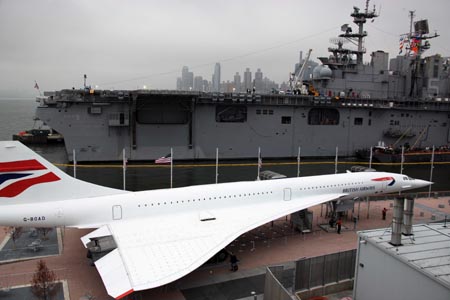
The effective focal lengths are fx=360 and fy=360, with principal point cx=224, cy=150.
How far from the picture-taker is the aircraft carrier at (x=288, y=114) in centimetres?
3544

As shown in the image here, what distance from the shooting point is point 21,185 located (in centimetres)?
1352

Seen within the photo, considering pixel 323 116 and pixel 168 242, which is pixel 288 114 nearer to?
pixel 323 116

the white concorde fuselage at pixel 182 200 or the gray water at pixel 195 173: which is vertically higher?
the white concorde fuselage at pixel 182 200

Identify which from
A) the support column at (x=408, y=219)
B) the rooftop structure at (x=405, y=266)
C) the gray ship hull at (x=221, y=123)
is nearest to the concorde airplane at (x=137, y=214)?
the rooftop structure at (x=405, y=266)

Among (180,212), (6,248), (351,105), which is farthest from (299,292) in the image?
(351,105)

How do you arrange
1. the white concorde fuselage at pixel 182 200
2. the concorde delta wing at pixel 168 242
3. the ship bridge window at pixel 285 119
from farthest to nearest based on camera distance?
the ship bridge window at pixel 285 119
the white concorde fuselage at pixel 182 200
the concorde delta wing at pixel 168 242

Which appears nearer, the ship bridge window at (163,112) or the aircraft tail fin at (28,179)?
the aircraft tail fin at (28,179)

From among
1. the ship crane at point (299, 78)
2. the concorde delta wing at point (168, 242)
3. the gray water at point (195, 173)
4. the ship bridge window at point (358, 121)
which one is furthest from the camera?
the ship crane at point (299, 78)

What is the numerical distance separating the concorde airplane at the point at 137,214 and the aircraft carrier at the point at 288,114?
819 inches

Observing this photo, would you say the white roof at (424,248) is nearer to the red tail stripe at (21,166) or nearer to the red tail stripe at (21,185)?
the red tail stripe at (21,185)

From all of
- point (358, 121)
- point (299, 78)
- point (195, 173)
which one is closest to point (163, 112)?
point (195, 173)

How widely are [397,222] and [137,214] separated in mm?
9820

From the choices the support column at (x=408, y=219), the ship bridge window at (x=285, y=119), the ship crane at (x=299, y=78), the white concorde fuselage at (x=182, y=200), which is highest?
the ship crane at (x=299, y=78)

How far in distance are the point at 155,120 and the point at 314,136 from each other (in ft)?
60.8
